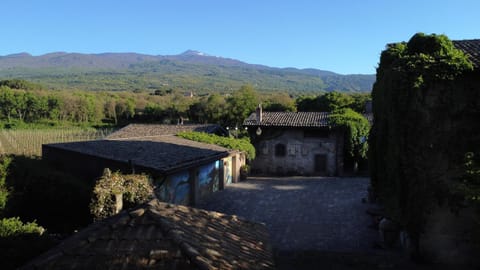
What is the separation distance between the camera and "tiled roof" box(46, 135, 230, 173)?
13.0 m

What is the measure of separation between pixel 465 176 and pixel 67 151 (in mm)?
14436

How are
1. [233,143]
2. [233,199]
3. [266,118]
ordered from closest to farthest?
[233,199]
[233,143]
[266,118]

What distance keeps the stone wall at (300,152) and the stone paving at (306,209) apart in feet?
5.56

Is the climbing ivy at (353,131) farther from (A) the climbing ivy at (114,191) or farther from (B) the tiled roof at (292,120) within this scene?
(A) the climbing ivy at (114,191)

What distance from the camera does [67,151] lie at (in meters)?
15.4

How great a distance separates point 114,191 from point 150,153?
18.1ft

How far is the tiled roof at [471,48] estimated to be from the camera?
980 centimetres

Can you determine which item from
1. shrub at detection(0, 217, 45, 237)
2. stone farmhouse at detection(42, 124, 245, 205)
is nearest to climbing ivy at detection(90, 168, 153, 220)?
stone farmhouse at detection(42, 124, 245, 205)

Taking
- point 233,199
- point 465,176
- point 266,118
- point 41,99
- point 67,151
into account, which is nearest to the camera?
point 465,176

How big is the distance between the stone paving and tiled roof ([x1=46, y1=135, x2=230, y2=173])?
93.1 inches

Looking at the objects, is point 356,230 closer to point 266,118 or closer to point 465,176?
point 465,176

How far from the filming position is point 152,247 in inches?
166

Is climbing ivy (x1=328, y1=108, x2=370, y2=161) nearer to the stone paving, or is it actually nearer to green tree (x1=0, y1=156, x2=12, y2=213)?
the stone paving

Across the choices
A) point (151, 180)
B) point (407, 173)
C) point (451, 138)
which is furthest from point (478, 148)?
point (151, 180)
